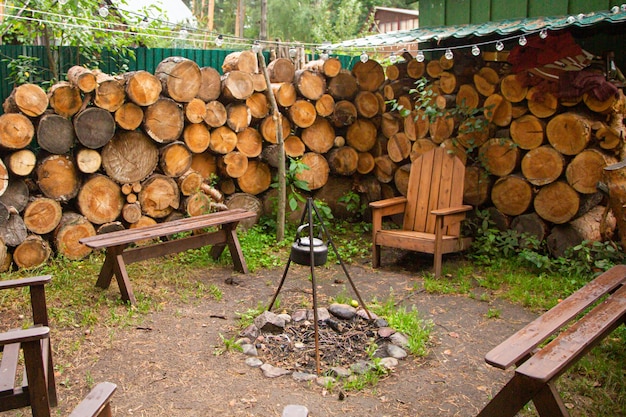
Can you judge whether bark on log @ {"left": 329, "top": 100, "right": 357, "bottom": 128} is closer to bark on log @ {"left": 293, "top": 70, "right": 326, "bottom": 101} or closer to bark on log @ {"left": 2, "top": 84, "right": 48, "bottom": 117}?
bark on log @ {"left": 293, "top": 70, "right": 326, "bottom": 101}

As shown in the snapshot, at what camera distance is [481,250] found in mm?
5340

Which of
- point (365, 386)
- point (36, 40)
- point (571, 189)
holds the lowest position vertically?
point (365, 386)

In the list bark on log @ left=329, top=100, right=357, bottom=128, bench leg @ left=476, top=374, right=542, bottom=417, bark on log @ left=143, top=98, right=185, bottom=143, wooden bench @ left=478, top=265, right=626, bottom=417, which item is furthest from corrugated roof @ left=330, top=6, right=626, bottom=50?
bench leg @ left=476, top=374, right=542, bottom=417

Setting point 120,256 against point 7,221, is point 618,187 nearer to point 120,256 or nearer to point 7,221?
point 120,256

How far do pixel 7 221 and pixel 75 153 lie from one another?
0.78 meters

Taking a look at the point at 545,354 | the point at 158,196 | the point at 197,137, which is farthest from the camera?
the point at 197,137

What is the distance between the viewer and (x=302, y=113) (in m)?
5.96

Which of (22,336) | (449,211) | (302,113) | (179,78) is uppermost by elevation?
(179,78)

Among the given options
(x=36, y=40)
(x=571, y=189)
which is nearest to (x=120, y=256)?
(x=571, y=189)

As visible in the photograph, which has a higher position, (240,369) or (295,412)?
(295,412)

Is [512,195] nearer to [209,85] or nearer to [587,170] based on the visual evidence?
[587,170]

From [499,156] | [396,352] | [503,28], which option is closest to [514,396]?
[396,352]

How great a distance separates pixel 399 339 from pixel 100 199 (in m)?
2.92

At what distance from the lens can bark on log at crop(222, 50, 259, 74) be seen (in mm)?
5531
